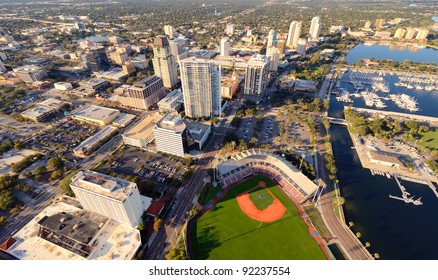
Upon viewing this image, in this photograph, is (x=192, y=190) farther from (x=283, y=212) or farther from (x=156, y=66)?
(x=156, y=66)

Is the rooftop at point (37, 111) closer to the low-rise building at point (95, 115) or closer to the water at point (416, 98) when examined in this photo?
the low-rise building at point (95, 115)

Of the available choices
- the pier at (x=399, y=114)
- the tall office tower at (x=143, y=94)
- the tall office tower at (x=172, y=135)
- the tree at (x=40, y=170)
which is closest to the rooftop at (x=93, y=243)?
the tree at (x=40, y=170)

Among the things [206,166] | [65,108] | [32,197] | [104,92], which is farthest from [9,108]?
[206,166]

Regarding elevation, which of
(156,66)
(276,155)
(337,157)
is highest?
(156,66)

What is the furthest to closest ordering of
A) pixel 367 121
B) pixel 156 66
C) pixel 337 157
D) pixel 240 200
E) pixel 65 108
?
pixel 156 66
pixel 65 108
pixel 367 121
pixel 337 157
pixel 240 200

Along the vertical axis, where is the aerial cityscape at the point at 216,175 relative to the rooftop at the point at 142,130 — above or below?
below

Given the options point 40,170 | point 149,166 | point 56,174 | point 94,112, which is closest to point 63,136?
point 94,112
